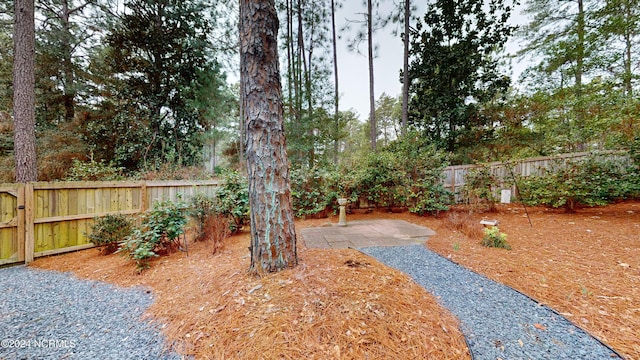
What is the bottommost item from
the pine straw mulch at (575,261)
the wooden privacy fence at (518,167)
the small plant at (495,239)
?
the pine straw mulch at (575,261)

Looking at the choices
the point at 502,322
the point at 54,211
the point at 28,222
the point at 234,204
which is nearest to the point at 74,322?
the point at 234,204

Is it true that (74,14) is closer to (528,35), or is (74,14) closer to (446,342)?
(446,342)

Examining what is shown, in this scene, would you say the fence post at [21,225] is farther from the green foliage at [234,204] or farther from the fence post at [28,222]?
the green foliage at [234,204]

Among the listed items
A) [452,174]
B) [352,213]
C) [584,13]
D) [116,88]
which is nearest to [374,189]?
[352,213]

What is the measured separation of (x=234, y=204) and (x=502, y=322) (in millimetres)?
3761

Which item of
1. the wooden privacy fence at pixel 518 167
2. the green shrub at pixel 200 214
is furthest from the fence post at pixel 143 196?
the wooden privacy fence at pixel 518 167

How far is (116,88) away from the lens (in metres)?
7.70

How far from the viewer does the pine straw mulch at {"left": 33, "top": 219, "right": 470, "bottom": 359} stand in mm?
1114

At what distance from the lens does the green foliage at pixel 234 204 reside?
12.5ft

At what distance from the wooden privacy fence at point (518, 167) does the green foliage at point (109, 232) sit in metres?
6.57

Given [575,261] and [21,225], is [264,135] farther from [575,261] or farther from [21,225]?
[21,225]

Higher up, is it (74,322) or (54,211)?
(54,211)

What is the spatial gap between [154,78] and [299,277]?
10022 millimetres

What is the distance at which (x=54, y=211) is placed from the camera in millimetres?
3158
